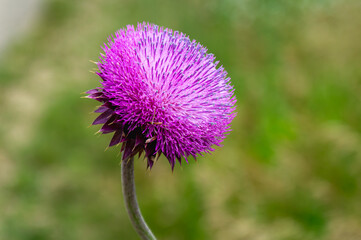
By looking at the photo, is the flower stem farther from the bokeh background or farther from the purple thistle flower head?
the bokeh background

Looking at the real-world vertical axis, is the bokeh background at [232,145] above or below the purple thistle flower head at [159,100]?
above

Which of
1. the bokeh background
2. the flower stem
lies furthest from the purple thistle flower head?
the bokeh background

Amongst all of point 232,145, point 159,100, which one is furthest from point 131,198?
point 232,145

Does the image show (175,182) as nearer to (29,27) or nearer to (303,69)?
(303,69)

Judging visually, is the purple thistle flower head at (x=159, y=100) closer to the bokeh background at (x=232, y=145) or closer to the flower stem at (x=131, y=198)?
the flower stem at (x=131, y=198)

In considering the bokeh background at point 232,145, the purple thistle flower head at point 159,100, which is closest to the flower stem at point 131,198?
the purple thistle flower head at point 159,100

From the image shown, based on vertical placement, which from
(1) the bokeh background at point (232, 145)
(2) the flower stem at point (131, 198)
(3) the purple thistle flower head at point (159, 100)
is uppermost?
(1) the bokeh background at point (232, 145)

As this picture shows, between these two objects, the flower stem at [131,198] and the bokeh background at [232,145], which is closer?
the flower stem at [131,198]
